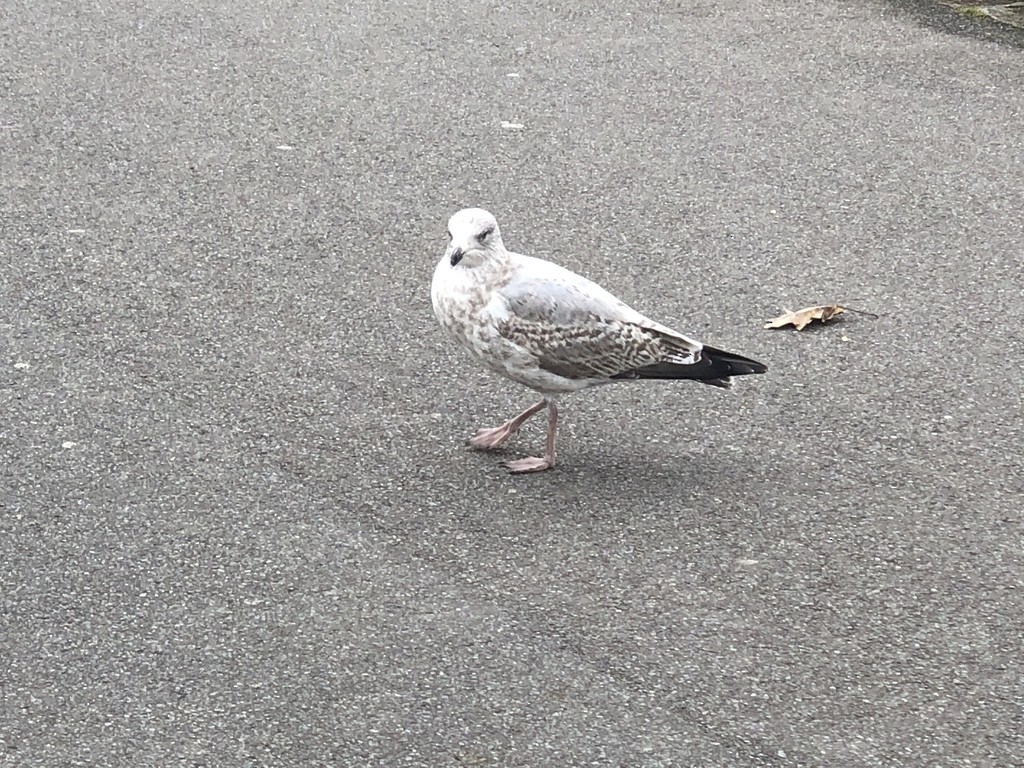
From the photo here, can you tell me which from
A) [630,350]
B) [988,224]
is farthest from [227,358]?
[988,224]

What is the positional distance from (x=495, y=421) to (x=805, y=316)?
1.40 metres

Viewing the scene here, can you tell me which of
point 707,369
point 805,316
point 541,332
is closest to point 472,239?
point 541,332

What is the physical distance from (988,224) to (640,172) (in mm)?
1566

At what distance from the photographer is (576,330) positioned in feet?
16.1

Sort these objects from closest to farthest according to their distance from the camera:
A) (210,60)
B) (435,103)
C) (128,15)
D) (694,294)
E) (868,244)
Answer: (694,294) → (868,244) → (435,103) → (210,60) → (128,15)

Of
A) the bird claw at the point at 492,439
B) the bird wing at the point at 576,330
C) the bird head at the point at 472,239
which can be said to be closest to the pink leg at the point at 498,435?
the bird claw at the point at 492,439

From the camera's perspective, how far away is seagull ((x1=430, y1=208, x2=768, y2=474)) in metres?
4.84

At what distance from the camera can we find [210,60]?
878 centimetres

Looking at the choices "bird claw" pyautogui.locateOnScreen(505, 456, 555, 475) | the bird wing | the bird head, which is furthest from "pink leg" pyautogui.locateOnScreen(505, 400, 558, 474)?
the bird head

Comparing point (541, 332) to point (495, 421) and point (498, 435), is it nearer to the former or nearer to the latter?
point (498, 435)

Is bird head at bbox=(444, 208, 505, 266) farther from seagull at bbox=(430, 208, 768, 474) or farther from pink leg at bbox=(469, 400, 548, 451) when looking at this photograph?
pink leg at bbox=(469, 400, 548, 451)

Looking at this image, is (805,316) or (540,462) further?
(805,316)

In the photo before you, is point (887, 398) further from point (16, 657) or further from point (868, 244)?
point (16, 657)

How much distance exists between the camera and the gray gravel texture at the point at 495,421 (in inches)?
152
